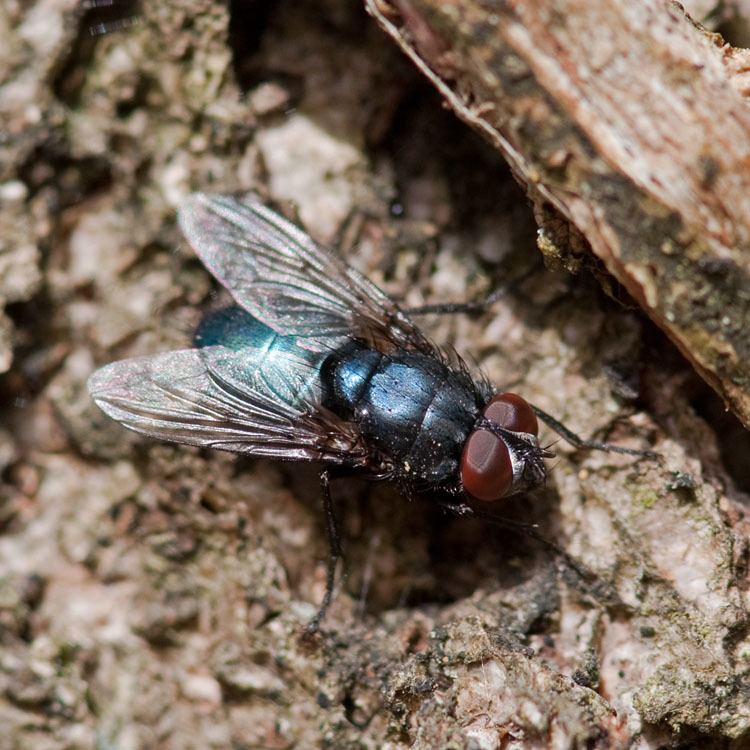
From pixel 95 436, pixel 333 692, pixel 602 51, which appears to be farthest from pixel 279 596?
pixel 602 51

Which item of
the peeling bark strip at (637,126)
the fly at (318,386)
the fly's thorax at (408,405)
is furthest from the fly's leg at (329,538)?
the peeling bark strip at (637,126)

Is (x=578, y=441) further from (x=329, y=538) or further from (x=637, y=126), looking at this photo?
(x=637, y=126)

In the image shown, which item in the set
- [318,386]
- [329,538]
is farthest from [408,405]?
[329,538]

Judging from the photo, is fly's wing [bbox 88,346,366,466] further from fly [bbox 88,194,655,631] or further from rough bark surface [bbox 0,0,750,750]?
rough bark surface [bbox 0,0,750,750]

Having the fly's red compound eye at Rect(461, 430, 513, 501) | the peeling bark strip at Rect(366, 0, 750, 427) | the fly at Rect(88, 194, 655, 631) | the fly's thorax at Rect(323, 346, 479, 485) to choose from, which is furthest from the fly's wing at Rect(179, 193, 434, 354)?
the peeling bark strip at Rect(366, 0, 750, 427)

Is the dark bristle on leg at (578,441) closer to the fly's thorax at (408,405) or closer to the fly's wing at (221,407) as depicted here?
the fly's thorax at (408,405)
